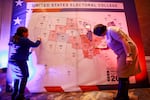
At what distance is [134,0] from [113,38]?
137cm

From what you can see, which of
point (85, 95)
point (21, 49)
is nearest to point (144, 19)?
point (85, 95)

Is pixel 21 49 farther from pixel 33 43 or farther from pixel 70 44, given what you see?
pixel 70 44

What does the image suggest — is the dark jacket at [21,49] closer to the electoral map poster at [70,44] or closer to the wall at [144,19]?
the electoral map poster at [70,44]

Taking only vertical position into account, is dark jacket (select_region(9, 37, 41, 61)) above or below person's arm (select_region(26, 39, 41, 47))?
below

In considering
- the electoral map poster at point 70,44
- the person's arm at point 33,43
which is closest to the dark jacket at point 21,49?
the person's arm at point 33,43

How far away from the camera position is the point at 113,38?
205 cm

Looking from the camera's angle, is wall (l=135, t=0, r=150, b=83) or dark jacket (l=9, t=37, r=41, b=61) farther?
wall (l=135, t=0, r=150, b=83)

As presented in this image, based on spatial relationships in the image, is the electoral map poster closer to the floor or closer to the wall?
the floor

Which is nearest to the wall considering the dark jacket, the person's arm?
the person's arm

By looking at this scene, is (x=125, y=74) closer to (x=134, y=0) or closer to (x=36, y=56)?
(x=36, y=56)

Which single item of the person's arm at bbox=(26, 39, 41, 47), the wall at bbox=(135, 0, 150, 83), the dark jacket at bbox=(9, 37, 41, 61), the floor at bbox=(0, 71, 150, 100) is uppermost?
the wall at bbox=(135, 0, 150, 83)

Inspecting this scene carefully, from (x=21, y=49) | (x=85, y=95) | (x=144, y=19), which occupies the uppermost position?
(x=144, y=19)

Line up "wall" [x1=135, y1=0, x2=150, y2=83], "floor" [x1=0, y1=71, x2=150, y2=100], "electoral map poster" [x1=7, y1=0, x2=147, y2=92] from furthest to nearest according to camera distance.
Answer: "wall" [x1=135, y1=0, x2=150, y2=83]
"electoral map poster" [x1=7, y1=0, x2=147, y2=92]
"floor" [x1=0, y1=71, x2=150, y2=100]

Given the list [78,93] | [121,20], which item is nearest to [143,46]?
[121,20]
